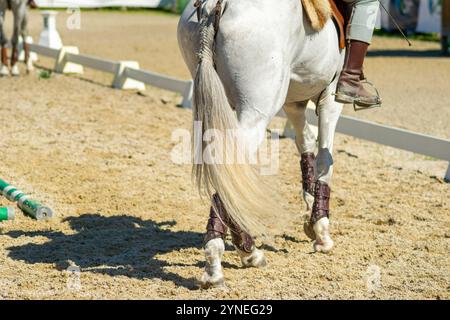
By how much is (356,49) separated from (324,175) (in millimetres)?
887

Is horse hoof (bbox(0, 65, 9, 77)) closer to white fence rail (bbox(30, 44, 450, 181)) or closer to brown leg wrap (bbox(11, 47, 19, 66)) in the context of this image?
brown leg wrap (bbox(11, 47, 19, 66))

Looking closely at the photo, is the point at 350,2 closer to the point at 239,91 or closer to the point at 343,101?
the point at 343,101

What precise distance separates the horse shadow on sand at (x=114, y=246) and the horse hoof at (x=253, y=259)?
12.2 inches

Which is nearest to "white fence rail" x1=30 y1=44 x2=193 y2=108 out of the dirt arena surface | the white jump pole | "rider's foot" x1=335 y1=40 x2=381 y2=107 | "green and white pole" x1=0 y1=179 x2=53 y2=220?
the dirt arena surface

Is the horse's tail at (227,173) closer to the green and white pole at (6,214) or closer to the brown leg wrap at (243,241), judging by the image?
the brown leg wrap at (243,241)

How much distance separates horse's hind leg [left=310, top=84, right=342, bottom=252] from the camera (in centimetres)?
543

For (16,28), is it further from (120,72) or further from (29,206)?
(29,206)

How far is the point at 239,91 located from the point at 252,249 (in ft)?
3.31

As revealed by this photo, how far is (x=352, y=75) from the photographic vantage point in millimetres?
5309

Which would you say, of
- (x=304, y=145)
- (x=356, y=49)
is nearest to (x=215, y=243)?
(x=356, y=49)

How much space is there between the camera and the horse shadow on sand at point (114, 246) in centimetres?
497

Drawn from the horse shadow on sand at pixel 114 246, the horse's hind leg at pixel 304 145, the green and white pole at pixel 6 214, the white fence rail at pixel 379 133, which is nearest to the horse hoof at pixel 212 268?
the horse shadow on sand at pixel 114 246
